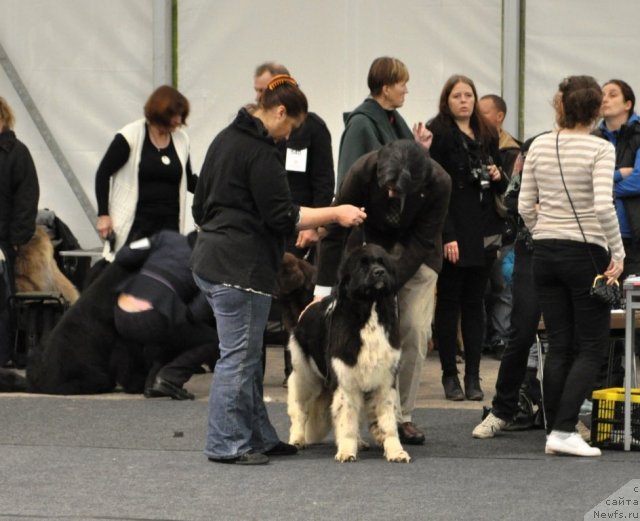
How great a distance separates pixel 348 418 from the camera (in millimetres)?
6504

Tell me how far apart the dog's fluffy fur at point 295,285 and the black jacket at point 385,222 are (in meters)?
1.41

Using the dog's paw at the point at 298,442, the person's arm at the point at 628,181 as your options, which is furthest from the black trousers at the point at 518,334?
the person's arm at the point at 628,181

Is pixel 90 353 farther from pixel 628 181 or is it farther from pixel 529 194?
pixel 628 181

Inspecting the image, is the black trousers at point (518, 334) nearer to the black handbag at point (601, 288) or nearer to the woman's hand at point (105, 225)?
the black handbag at point (601, 288)

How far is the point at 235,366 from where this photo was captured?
20.9 ft

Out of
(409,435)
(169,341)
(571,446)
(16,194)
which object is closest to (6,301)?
(16,194)

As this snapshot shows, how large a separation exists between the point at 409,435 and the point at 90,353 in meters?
2.43

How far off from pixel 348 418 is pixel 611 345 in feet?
6.35

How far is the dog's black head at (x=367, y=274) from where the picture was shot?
6.35 metres

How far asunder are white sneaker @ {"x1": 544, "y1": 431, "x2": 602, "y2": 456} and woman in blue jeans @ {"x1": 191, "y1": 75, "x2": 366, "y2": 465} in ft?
4.45

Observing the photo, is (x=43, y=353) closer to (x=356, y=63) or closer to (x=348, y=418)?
(x=348, y=418)

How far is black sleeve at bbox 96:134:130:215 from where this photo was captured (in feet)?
29.2

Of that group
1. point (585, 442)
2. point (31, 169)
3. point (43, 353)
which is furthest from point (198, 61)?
point (585, 442)

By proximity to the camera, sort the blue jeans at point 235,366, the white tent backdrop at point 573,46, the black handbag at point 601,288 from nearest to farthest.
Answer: the blue jeans at point 235,366, the black handbag at point 601,288, the white tent backdrop at point 573,46
